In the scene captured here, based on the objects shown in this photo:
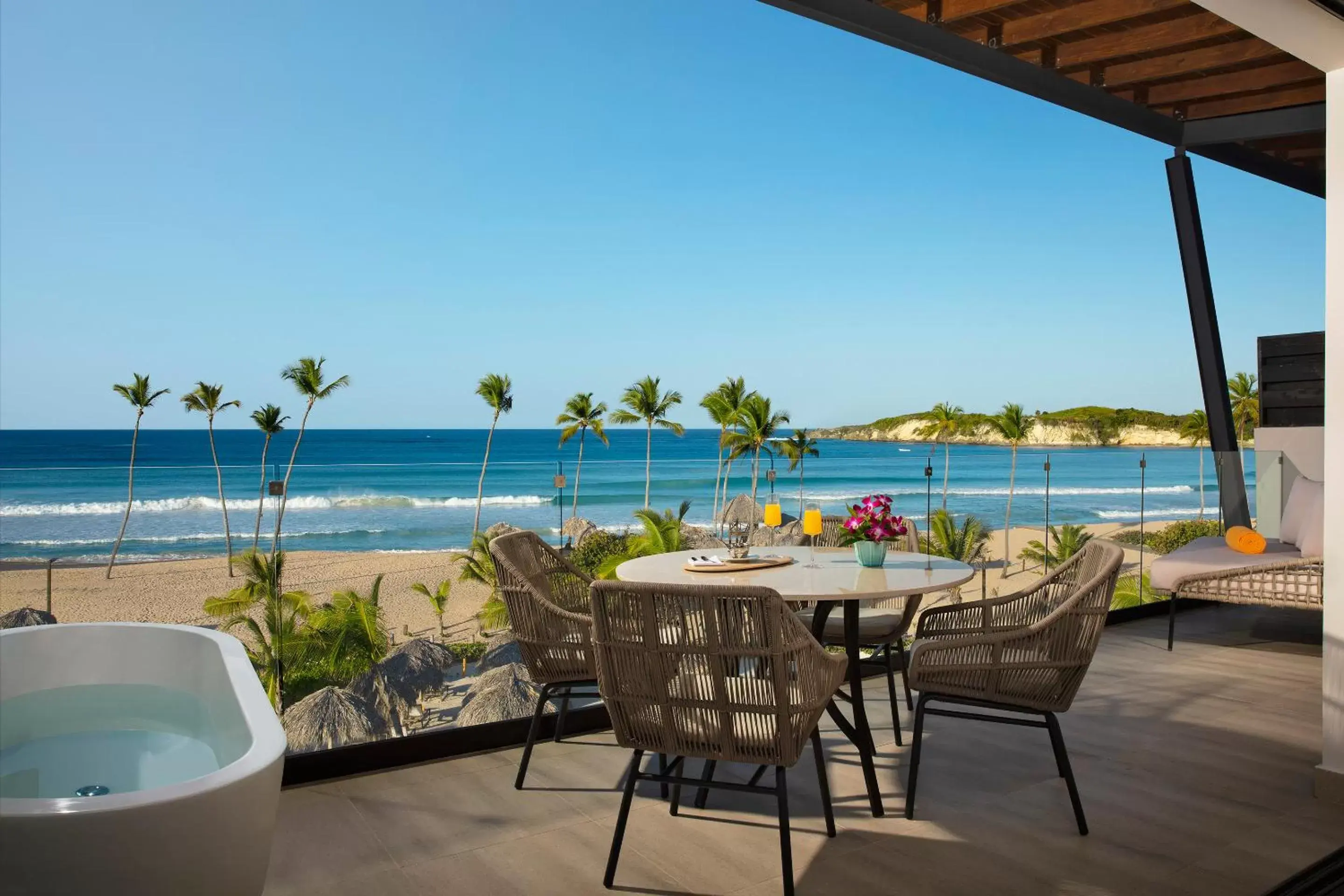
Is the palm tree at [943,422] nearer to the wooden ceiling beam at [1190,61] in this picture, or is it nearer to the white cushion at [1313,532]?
the white cushion at [1313,532]

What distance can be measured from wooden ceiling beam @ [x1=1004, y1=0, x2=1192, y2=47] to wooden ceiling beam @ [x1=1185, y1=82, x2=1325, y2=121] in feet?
5.70

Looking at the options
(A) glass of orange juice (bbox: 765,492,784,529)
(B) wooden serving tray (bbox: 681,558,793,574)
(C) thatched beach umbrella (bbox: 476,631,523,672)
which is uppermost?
(A) glass of orange juice (bbox: 765,492,784,529)

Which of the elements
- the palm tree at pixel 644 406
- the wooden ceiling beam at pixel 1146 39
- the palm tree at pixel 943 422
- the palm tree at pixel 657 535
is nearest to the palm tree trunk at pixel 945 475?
the palm tree at pixel 943 422

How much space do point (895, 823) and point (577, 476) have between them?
7.73 metres

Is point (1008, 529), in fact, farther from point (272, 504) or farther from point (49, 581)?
point (49, 581)

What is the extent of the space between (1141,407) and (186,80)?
13291mm

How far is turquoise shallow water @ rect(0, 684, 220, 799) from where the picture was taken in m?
2.98

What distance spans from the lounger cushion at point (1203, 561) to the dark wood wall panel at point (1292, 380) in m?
1.41

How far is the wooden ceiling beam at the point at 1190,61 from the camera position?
412 cm

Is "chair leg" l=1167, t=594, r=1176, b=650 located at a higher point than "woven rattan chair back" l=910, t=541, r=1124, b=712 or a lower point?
lower

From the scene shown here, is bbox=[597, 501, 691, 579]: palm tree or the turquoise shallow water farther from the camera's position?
bbox=[597, 501, 691, 579]: palm tree

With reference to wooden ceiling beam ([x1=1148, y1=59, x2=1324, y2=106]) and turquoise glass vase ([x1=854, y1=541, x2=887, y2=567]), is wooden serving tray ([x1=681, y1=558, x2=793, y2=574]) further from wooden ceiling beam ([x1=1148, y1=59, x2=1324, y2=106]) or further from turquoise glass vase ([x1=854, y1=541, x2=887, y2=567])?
wooden ceiling beam ([x1=1148, y1=59, x2=1324, y2=106])

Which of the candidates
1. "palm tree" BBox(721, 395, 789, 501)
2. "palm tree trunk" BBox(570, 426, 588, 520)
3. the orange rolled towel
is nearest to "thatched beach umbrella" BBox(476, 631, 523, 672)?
"palm tree trunk" BBox(570, 426, 588, 520)

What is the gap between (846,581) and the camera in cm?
258
